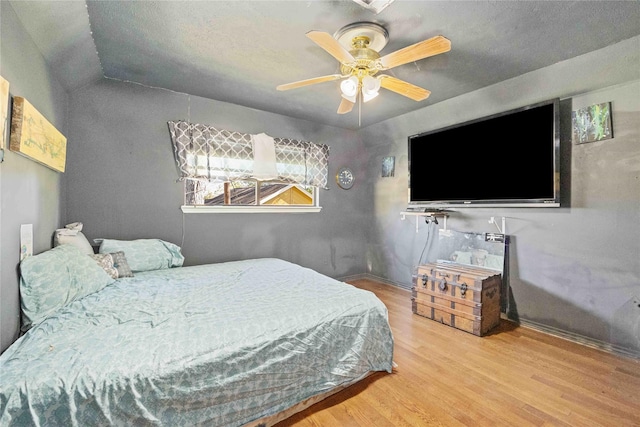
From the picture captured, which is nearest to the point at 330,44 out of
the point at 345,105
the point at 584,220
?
the point at 345,105

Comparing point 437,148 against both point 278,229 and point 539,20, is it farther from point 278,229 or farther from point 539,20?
point 278,229

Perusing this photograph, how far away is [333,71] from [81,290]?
8.22 feet

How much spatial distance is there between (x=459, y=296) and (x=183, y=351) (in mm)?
2412

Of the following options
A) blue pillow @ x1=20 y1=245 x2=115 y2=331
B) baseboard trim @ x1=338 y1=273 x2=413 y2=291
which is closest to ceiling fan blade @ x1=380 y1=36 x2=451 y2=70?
blue pillow @ x1=20 y1=245 x2=115 y2=331

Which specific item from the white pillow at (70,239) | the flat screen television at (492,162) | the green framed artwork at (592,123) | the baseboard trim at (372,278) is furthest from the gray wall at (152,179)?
the green framed artwork at (592,123)

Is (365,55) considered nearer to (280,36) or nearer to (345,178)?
(280,36)

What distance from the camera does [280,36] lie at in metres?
2.03

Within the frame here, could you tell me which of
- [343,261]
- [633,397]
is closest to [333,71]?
[343,261]

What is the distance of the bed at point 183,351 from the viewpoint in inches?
42.3

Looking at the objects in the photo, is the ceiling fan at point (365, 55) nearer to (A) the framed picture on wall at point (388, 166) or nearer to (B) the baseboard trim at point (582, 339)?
(A) the framed picture on wall at point (388, 166)

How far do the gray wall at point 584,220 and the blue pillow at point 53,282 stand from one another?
356cm

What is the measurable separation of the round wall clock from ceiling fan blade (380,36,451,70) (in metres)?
2.44

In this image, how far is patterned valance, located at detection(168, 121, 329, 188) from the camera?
10.1ft

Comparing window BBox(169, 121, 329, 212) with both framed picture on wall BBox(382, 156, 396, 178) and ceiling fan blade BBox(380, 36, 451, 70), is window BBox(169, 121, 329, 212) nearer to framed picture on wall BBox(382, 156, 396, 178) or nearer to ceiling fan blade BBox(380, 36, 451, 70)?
framed picture on wall BBox(382, 156, 396, 178)
